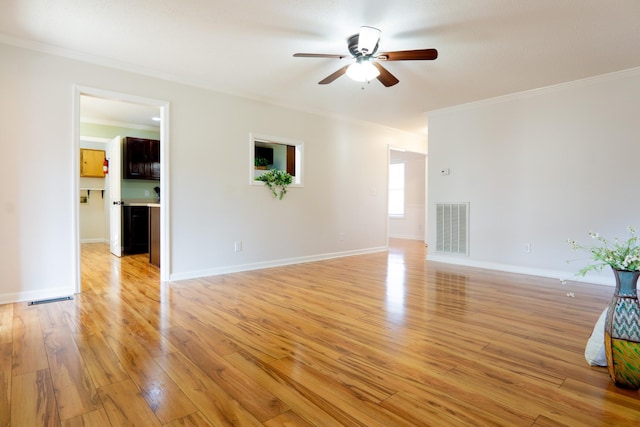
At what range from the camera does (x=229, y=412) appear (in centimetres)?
152

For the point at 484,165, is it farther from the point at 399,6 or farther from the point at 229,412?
the point at 229,412

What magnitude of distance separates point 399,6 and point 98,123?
6091mm

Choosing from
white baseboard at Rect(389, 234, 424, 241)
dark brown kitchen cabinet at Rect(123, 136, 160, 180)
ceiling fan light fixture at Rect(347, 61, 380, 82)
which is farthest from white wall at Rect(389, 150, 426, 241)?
ceiling fan light fixture at Rect(347, 61, 380, 82)

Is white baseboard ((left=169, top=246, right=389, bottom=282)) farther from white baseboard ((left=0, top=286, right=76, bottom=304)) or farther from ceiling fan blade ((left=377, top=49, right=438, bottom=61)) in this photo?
ceiling fan blade ((left=377, top=49, right=438, bottom=61))

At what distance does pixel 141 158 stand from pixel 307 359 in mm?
6084

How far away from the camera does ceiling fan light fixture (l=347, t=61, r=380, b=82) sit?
10.2ft

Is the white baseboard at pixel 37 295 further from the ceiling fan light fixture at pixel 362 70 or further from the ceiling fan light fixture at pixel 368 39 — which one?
the ceiling fan light fixture at pixel 368 39

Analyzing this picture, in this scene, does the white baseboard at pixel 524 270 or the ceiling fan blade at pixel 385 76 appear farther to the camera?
the white baseboard at pixel 524 270

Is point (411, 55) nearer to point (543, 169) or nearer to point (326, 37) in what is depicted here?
point (326, 37)

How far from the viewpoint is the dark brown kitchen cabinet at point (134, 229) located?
621 centimetres

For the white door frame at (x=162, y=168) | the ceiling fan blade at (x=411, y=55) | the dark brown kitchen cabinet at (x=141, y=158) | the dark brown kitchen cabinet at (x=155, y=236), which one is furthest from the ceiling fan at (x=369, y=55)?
the dark brown kitchen cabinet at (x=141, y=158)

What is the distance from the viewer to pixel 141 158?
21.9 ft

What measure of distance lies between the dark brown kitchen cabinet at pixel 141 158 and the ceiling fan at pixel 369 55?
15.8 feet

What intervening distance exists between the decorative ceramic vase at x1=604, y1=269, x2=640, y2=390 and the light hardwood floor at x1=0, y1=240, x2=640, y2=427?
0.29ft
